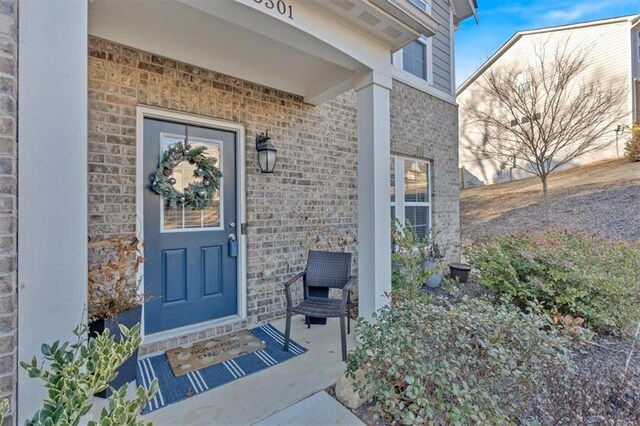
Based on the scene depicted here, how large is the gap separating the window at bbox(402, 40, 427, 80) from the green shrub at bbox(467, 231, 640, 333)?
350 cm

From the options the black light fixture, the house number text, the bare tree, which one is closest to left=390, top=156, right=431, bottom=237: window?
the black light fixture

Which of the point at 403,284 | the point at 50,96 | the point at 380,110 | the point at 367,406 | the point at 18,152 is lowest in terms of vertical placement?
the point at 367,406

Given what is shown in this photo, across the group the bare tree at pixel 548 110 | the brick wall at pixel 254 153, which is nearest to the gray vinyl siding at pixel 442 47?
the brick wall at pixel 254 153

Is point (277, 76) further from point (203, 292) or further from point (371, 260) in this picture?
point (203, 292)

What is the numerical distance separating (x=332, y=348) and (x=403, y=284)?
132cm

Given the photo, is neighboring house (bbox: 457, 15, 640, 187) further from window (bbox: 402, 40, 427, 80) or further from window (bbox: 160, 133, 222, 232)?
window (bbox: 160, 133, 222, 232)

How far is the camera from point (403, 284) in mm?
3729

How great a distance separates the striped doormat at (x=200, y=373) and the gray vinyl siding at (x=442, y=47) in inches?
224

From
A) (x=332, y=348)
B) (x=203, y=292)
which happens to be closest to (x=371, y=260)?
(x=332, y=348)

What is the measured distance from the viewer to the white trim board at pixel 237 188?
274 cm

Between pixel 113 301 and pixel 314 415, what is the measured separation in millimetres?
1666

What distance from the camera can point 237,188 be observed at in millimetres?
3352

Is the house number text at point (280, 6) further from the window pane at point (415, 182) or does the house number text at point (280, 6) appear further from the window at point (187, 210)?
the window pane at point (415, 182)

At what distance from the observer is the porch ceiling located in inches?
87.6
